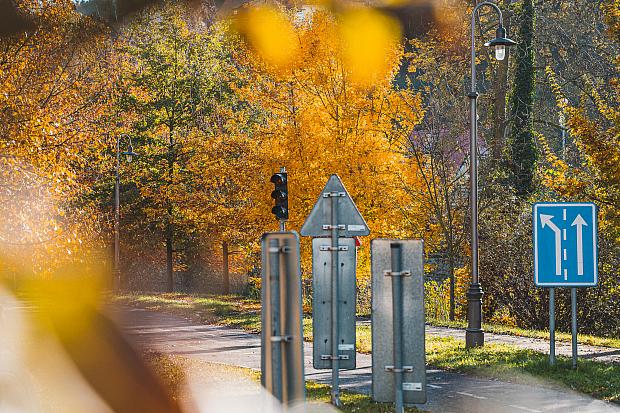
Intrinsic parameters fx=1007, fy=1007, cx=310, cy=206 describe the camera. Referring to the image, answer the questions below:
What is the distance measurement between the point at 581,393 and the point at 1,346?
7981mm

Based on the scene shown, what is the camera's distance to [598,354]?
59.0ft

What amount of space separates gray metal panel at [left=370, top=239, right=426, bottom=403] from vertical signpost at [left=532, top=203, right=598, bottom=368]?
7451 mm

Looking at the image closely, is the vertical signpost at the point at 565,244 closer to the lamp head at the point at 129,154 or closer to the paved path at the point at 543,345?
the paved path at the point at 543,345

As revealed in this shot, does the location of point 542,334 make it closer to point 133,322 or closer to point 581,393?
point 581,393

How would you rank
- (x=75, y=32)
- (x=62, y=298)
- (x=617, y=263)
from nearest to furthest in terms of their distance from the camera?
(x=75, y=32) < (x=617, y=263) < (x=62, y=298)

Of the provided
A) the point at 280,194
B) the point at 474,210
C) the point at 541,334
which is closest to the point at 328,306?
the point at 280,194

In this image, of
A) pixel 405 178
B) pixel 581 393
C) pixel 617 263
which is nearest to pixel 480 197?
pixel 405 178

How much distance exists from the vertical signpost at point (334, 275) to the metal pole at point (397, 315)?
11.2 ft

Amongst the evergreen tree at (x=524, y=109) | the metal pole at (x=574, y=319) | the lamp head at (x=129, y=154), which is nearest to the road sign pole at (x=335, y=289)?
the metal pole at (x=574, y=319)

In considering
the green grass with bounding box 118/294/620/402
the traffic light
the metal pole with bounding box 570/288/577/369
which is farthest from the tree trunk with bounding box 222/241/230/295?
the metal pole with bounding box 570/288/577/369

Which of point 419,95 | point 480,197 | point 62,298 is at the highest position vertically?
point 419,95

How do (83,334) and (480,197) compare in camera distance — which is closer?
(83,334)

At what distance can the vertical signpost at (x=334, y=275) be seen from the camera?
31.8 ft

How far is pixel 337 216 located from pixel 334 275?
712mm
